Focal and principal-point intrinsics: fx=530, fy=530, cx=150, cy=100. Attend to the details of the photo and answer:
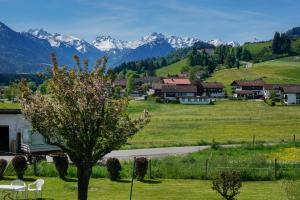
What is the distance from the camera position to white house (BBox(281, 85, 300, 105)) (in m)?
162

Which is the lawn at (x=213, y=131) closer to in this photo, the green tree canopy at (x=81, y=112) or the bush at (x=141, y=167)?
the bush at (x=141, y=167)

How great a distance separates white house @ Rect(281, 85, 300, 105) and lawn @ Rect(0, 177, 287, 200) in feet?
437

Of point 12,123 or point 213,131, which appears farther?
point 213,131

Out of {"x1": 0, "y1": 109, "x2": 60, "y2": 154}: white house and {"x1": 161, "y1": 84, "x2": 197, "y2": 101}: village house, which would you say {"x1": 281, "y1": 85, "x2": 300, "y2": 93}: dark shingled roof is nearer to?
{"x1": 161, "y1": 84, "x2": 197, "y2": 101}: village house

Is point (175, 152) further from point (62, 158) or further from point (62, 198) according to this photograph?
point (62, 198)

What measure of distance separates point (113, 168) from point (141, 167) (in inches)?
68.2

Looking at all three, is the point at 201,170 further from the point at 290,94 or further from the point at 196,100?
the point at 290,94

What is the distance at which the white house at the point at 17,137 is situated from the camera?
43938 mm

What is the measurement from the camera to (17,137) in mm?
44938

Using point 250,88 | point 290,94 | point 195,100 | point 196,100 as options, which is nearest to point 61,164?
point 196,100

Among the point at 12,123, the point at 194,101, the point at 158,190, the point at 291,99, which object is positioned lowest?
the point at 158,190

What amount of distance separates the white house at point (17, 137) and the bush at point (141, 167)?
1350cm

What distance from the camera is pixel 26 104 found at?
62.6 feet

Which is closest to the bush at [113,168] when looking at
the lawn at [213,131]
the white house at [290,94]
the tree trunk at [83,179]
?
the tree trunk at [83,179]
